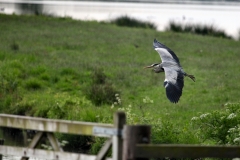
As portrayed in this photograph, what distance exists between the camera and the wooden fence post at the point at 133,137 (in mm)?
6070

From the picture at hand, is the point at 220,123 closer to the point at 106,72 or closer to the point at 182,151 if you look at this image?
the point at 182,151

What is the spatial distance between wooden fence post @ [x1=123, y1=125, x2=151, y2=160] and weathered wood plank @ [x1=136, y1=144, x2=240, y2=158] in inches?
1.9

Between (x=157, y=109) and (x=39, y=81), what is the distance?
353 centimetres

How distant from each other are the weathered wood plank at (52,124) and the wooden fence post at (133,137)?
26 centimetres

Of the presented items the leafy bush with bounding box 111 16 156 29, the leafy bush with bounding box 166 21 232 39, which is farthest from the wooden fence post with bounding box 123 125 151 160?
the leafy bush with bounding box 111 16 156 29

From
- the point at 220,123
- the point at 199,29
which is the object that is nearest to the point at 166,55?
the point at 220,123

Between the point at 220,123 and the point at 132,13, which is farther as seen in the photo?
the point at 132,13

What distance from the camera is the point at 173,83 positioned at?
1188 cm

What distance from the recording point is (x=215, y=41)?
25.7 m

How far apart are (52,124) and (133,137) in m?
1.09

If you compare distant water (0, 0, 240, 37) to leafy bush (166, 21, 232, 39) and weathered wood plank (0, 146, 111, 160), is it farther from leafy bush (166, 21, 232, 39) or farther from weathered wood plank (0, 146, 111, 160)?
weathered wood plank (0, 146, 111, 160)

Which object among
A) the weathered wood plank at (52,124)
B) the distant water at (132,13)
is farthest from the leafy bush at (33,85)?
→ the distant water at (132,13)

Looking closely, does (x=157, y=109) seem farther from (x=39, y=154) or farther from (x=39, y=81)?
(x=39, y=154)

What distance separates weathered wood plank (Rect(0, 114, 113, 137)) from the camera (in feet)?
21.4
